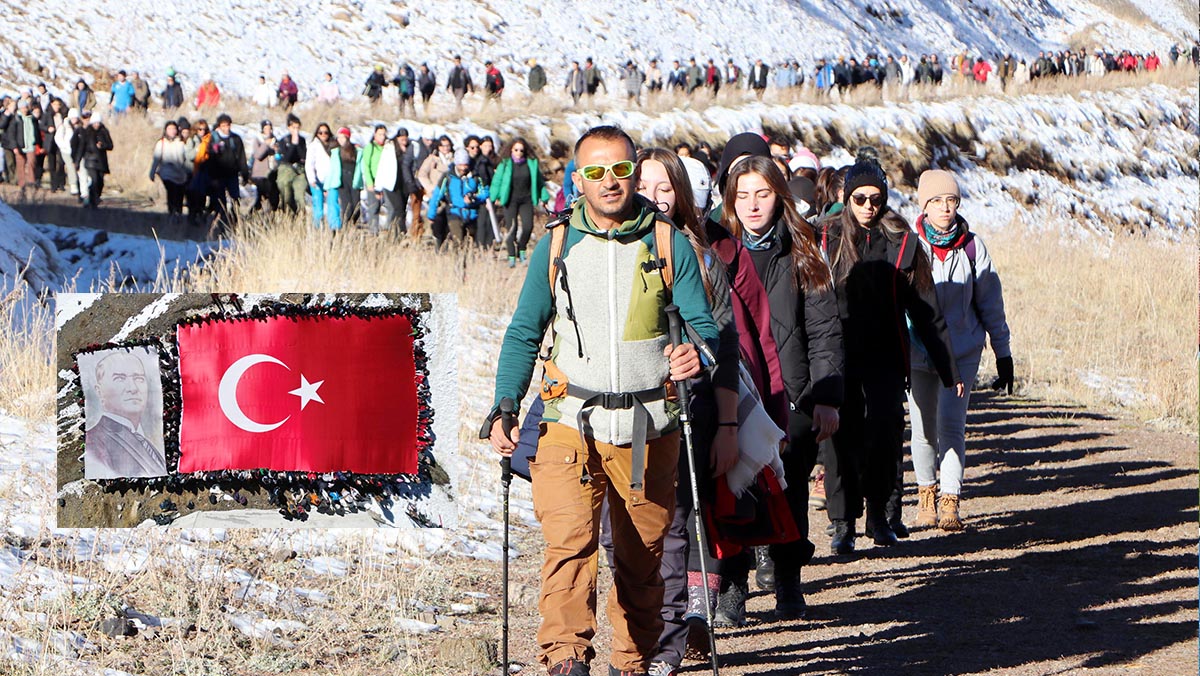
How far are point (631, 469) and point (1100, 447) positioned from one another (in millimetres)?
8288

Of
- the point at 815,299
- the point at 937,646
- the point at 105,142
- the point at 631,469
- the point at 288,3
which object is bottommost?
the point at 937,646

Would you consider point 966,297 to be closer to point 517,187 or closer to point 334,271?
point 334,271

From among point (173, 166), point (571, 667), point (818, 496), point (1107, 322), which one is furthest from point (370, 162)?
point (571, 667)

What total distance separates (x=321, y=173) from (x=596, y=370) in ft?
55.5

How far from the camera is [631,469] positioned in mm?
4477

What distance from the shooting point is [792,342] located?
6348mm

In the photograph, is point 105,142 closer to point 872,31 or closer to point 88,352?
point 88,352

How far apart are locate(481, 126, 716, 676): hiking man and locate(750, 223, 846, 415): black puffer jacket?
1762 mm

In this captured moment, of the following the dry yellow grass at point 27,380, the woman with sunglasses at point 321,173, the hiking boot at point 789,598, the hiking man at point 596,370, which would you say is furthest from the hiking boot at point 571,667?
the woman with sunglasses at point 321,173

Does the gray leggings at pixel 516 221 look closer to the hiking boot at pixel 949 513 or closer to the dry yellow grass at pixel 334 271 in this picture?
the dry yellow grass at pixel 334 271

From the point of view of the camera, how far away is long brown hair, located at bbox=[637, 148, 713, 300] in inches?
187

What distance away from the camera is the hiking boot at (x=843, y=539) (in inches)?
306

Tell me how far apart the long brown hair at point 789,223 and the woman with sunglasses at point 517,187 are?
14.1 meters

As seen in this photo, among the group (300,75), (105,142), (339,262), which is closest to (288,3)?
(300,75)
